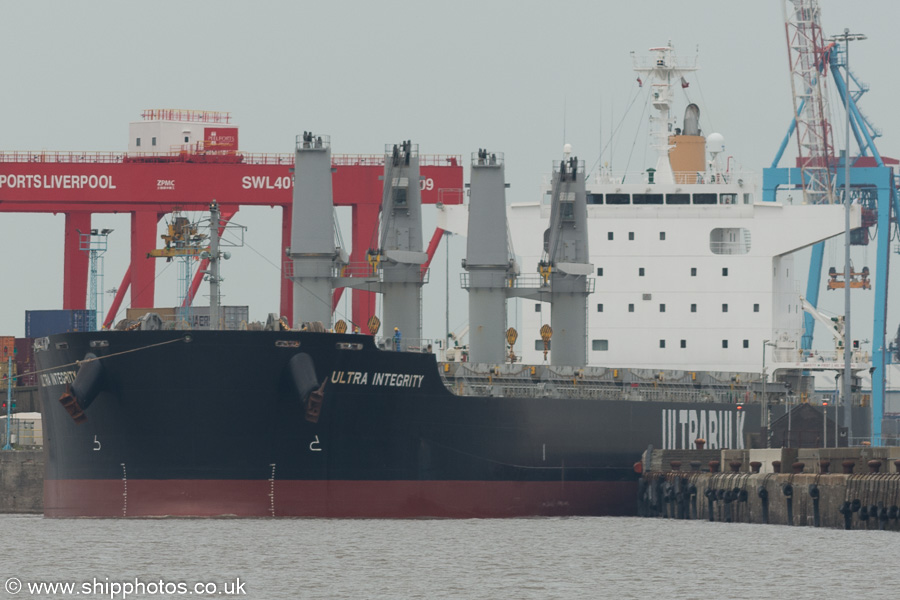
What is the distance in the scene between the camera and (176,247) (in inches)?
1484

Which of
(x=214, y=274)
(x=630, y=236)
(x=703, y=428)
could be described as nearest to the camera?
(x=214, y=274)

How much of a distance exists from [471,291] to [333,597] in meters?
17.0

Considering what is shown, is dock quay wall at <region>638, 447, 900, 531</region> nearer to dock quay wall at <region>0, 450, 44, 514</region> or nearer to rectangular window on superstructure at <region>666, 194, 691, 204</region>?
rectangular window on superstructure at <region>666, 194, 691, 204</region>

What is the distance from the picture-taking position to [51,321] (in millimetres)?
49281

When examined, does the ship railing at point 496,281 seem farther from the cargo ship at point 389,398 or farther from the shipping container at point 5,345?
the shipping container at point 5,345

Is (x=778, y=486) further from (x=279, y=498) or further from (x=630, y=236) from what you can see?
(x=630, y=236)

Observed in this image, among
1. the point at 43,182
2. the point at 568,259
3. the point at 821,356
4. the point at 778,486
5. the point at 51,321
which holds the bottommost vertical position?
the point at 778,486

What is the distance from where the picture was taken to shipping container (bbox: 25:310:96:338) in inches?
1916

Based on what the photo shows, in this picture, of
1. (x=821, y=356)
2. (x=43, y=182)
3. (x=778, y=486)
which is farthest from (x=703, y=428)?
(x=43, y=182)

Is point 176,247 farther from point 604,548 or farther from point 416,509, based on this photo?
point 604,548

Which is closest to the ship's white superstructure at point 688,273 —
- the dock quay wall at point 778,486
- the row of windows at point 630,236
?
the row of windows at point 630,236

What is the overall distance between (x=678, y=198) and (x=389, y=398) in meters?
12.7

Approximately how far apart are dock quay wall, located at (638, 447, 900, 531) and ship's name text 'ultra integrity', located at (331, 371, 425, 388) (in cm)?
638

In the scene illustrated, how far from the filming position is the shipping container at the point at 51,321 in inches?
1916
